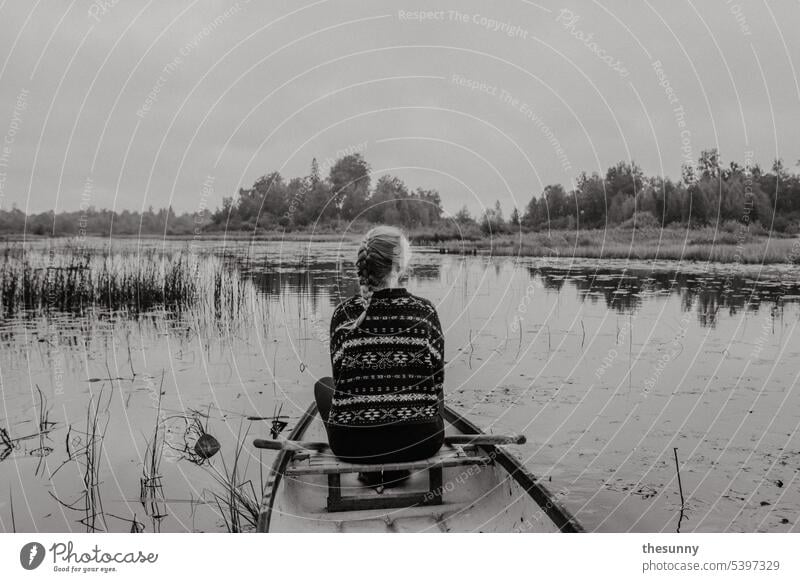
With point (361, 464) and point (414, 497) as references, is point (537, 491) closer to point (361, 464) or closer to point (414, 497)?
point (414, 497)

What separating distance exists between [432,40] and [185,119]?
2.45 m

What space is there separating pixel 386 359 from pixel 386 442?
415 mm

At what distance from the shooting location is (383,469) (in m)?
3.28

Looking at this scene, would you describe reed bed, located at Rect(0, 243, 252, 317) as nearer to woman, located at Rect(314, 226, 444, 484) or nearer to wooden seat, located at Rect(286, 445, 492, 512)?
wooden seat, located at Rect(286, 445, 492, 512)

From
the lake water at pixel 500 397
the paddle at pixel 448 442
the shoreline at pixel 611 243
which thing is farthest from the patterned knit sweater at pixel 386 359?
the shoreline at pixel 611 243

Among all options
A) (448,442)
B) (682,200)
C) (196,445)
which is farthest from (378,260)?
(682,200)

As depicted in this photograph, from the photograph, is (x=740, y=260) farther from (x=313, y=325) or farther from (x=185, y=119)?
(x=185, y=119)

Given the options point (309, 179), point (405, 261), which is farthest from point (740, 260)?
point (405, 261)

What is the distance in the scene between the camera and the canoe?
3.31m

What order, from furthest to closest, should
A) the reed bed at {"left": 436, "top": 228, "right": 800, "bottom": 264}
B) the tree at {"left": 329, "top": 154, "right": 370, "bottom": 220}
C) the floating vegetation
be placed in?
1. the reed bed at {"left": 436, "top": 228, "right": 800, "bottom": 264}
2. the tree at {"left": 329, "top": 154, "right": 370, "bottom": 220}
3. the floating vegetation

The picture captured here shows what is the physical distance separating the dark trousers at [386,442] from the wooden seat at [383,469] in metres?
0.04

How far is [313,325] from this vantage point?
28.8ft
